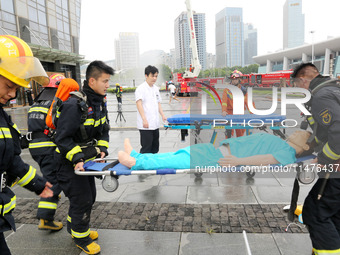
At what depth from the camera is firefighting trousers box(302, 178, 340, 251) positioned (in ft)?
7.22

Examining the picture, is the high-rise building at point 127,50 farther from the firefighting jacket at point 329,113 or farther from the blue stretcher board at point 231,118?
the firefighting jacket at point 329,113

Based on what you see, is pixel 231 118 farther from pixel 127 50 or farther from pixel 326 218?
pixel 127 50

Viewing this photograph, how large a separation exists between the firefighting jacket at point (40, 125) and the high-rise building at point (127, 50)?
60.8 meters

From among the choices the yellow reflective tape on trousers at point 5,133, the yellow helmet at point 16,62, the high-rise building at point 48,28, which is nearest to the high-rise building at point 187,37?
Answer: the high-rise building at point 48,28

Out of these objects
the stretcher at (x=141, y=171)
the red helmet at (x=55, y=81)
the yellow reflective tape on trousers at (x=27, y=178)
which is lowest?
the stretcher at (x=141, y=171)

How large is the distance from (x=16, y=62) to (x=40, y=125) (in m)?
1.76

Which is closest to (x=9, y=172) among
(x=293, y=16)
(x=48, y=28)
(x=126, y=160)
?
(x=126, y=160)

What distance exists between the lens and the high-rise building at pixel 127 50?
65.9 meters

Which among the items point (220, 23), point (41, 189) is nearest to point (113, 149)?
point (41, 189)

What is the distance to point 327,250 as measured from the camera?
7.24 ft

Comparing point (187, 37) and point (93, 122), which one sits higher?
point (187, 37)

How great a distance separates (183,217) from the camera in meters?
3.49

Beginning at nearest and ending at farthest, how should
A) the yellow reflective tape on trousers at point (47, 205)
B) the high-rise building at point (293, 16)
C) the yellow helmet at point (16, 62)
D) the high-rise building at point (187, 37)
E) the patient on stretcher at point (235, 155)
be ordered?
the yellow helmet at point (16, 62)
the patient on stretcher at point (235, 155)
the yellow reflective tape on trousers at point (47, 205)
the high-rise building at point (293, 16)
the high-rise building at point (187, 37)

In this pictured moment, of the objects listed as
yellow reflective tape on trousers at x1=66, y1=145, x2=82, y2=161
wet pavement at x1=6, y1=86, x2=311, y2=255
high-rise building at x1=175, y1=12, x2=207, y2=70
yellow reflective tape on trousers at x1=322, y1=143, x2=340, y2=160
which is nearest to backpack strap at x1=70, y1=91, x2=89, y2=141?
yellow reflective tape on trousers at x1=66, y1=145, x2=82, y2=161
